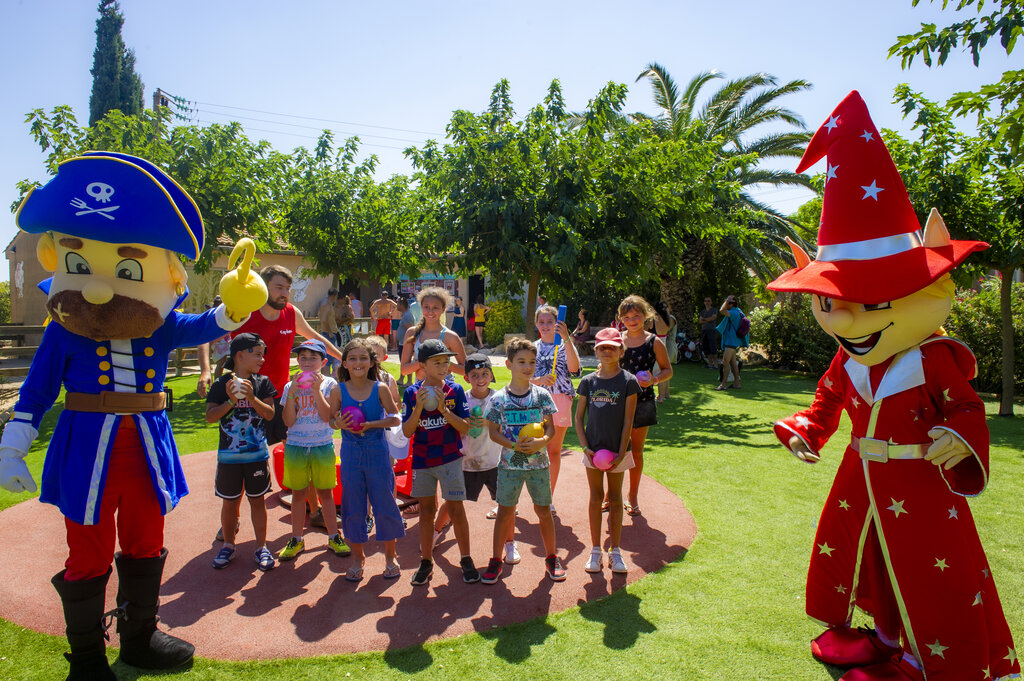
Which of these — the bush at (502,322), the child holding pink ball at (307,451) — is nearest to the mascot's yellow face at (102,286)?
the child holding pink ball at (307,451)

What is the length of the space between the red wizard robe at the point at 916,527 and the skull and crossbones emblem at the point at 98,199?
12.4ft

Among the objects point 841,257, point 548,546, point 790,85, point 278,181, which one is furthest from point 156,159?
point 790,85

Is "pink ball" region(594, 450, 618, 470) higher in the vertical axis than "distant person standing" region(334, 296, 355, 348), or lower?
lower

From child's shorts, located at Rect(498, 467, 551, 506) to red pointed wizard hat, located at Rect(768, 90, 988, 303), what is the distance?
1.88 metres

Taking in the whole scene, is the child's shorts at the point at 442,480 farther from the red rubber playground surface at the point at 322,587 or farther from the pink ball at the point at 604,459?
the pink ball at the point at 604,459

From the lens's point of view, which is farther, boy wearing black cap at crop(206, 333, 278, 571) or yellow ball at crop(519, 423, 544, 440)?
boy wearing black cap at crop(206, 333, 278, 571)

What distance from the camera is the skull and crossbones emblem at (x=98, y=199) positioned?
3.04m

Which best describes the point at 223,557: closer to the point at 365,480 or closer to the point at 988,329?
the point at 365,480

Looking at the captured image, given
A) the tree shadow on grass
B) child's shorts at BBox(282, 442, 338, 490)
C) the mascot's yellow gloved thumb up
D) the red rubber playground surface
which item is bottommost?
the red rubber playground surface

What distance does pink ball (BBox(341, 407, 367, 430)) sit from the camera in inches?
161

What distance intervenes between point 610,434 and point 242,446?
8.32 ft

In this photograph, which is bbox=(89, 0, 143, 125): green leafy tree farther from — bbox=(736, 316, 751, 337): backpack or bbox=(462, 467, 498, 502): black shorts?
bbox=(462, 467, 498, 502): black shorts

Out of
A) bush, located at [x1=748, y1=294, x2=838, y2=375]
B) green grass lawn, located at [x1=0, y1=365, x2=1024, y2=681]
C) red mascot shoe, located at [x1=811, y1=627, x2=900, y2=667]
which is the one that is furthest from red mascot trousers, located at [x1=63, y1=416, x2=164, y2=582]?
bush, located at [x1=748, y1=294, x2=838, y2=375]

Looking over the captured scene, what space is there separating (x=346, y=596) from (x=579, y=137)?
7507 mm
